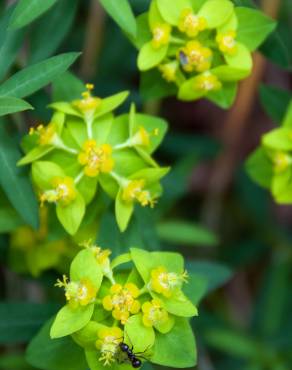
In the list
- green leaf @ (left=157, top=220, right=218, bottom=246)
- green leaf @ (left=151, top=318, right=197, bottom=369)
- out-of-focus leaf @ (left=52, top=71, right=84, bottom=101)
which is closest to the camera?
green leaf @ (left=151, top=318, right=197, bottom=369)

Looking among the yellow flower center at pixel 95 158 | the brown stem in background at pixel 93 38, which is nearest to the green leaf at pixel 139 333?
the yellow flower center at pixel 95 158

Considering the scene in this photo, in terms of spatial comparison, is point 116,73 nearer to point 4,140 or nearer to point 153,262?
point 4,140

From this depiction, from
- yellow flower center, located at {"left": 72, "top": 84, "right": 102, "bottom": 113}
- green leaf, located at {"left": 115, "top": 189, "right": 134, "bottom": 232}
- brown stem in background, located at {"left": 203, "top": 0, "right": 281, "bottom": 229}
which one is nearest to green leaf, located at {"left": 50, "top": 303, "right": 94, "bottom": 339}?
green leaf, located at {"left": 115, "top": 189, "right": 134, "bottom": 232}

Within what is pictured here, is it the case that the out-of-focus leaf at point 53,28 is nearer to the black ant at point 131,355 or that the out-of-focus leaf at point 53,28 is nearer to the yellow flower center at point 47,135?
the yellow flower center at point 47,135

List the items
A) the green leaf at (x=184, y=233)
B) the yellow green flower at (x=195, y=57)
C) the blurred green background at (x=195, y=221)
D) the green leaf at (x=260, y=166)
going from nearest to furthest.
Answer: the yellow green flower at (x=195, y=57) < the blurred green background at (x=195, y=221) < the green leaf at (x=260, y=166) < the green leaf at (x=184, y=233)

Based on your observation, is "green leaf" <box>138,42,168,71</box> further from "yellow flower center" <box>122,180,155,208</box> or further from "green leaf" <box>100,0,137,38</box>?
"yellow flower center" <box>122,180,155,208</box>

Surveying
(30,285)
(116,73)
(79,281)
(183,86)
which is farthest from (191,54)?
(30,285)

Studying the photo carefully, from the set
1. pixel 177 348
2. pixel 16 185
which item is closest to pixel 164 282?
pixel 177 348

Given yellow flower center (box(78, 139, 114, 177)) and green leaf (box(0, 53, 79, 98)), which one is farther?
yellow flower center (box(78, 139, 114, 177))
